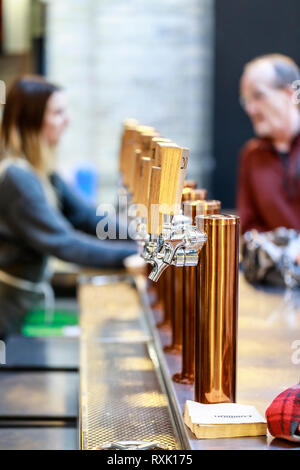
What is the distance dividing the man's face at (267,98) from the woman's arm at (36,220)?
0.98 meters

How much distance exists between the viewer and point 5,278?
122 inches

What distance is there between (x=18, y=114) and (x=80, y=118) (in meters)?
2.67

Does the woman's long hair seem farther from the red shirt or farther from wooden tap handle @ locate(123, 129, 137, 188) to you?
the red shirt

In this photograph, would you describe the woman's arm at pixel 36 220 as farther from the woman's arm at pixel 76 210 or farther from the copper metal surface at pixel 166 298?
the copper metal surface at pixel 166 298

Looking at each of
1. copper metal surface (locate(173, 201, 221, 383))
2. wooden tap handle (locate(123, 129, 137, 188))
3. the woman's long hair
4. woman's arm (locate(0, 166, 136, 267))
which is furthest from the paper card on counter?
the woman's long hair

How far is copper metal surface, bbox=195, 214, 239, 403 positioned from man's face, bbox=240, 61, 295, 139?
6.93ft

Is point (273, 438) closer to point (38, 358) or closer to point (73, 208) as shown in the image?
point (38, 358)

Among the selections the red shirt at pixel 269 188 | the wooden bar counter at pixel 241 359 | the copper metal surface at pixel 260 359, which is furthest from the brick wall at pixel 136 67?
the copper metal surface at pixel 260 359

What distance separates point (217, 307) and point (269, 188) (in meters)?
2.26

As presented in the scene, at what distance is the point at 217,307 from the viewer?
1.24m

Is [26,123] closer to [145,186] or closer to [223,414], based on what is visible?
[145,186]

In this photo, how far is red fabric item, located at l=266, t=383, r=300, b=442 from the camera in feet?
3.66

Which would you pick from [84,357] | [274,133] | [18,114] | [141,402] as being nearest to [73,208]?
[18,114]

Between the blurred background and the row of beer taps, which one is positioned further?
the blurred background
